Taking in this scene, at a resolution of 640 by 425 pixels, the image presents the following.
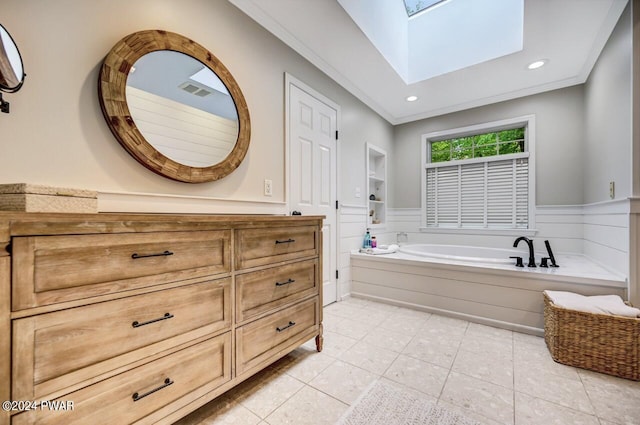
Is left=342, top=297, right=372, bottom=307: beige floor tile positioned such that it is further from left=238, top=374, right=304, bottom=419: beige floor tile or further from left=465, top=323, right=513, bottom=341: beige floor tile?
left=238, top=374, right=304, bottom=419: beige floor tile

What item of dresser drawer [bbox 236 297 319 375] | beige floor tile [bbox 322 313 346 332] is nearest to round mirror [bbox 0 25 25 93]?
dresser drawer [bbox 236 297 319 375]

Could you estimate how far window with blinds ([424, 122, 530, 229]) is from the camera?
11.3ft

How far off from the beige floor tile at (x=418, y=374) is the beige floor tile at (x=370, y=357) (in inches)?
1.9

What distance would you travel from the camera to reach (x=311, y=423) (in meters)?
1.26

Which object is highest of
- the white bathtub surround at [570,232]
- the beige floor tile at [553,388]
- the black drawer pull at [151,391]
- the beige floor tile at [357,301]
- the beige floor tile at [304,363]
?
the white bathtub surround at [570,232]

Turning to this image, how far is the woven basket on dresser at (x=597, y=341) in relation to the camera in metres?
1.58

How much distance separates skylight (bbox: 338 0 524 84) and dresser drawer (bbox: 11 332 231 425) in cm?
252

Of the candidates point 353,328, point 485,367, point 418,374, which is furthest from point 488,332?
point 353,328

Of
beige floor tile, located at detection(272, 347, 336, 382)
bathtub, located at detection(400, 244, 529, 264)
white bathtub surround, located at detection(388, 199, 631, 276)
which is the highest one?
white bathtub surround, located at detection(388, 199, 631, 276)

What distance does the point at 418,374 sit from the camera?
164 centimetres

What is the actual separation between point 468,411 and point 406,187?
3.30 meters

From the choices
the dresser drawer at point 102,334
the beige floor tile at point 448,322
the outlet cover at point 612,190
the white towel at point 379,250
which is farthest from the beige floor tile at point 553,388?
the dresser drawer at point 102,334

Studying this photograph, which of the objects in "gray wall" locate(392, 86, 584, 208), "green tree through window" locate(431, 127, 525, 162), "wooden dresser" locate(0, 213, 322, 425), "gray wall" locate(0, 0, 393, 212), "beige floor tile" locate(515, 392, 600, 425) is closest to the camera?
"wooden dresser" locate(0, 213, 322, 425)

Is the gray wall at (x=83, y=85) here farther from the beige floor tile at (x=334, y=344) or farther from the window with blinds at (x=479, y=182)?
the window with blinds at (x=479, y=182)
